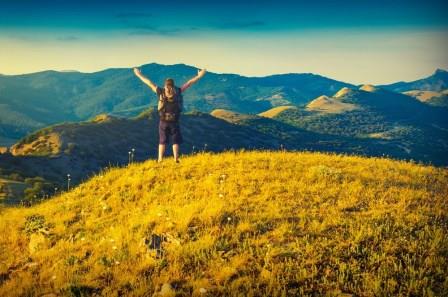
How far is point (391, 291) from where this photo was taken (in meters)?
6.89

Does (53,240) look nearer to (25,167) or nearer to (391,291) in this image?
(391,291)

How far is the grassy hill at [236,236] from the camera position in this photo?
7.56 m

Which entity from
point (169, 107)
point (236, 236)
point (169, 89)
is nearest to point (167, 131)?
point (169, 107)

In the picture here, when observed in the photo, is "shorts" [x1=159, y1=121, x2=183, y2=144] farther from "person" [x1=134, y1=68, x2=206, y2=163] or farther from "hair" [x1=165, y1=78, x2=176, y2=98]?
"hair" [x1=165, y1=78, x2=176, y2=98]

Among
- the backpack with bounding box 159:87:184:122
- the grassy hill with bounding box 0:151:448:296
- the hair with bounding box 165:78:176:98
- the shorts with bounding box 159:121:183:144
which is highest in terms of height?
the hair with bounding box 165:78:176:98

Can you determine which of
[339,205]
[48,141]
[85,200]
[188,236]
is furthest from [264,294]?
[48,141]

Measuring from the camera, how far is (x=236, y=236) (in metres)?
9.13

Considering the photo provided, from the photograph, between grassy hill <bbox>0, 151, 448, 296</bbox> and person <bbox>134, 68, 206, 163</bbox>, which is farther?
person <bbox>134, 68, 206, 163</bbox>

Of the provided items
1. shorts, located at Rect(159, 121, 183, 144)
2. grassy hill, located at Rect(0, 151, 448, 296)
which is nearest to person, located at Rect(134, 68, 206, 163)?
shorts, located at Rect(159, 121, 183, 144)

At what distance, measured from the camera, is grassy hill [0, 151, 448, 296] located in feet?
24.8

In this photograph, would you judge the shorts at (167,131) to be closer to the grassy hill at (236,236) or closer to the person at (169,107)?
the person at (169,107)

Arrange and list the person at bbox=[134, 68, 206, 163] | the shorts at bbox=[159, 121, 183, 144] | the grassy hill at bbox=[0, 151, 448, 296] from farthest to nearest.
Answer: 1. the shorts at bbox=[159, 121, 183, 144]
2. the person at bbox=[134, 68, 206, 163]
3. the grassy hill at bbox=[0, 151, 448, 296]

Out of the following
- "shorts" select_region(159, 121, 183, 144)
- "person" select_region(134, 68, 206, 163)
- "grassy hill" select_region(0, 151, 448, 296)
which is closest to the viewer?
"grassy hill" select_region(0, 151, 448, 296)

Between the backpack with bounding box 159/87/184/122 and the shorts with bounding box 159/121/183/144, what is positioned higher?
the backpack with bounding box 159/87/184/122
